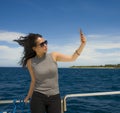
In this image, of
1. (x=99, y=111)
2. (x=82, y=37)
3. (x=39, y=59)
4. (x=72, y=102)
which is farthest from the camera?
(x=72, y=102)

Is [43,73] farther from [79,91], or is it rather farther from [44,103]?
[79,91]

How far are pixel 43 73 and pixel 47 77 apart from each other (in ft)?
0.25

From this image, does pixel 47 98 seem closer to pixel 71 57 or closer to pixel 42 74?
pixel 42 74

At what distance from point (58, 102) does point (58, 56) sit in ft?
2.06

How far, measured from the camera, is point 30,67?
4.03 metres

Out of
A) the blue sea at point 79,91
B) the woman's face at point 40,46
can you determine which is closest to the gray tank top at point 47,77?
the woman's face at point 40,46

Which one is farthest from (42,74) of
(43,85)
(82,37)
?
(82,37)

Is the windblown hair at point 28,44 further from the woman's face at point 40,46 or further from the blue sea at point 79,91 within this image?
the blue sea at point 79,91

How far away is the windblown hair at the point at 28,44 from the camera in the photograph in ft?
13.3

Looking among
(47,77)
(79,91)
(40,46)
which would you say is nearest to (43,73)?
(47,77)

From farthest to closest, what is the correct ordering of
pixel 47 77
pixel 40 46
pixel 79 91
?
pixel 79 91 < pixel 40 46 < pixel 47 77

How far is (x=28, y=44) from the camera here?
4090 mm

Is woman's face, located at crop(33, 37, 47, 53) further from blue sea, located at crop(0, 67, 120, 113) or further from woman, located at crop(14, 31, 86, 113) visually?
blue sea, located at crop(0, 67, 120, 113)

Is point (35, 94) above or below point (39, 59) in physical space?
below
